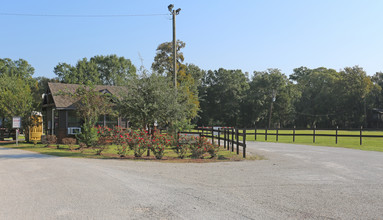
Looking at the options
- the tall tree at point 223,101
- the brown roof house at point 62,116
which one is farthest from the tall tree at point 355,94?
the brown roof house at point 62,116

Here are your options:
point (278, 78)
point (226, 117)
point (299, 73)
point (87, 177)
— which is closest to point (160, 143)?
point (87, 177)

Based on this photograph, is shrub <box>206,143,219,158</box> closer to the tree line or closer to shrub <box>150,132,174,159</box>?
shrub <box>150,132,174,159</box>

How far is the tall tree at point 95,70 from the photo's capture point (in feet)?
224

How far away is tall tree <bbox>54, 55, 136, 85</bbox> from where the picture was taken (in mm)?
68375

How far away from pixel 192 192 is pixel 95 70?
6845 cm

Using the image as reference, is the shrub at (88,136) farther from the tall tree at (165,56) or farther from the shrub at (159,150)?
the tall tree at (165,56)

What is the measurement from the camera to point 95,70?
71.2 metres

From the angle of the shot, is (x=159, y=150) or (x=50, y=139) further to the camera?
(x=50, y=139)

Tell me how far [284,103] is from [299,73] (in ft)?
103

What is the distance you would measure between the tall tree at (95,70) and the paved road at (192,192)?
179 ft

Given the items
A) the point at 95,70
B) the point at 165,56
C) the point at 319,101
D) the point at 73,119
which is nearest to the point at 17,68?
the point at 95,70

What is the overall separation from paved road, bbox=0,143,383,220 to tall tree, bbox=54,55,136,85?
54534 millimetres

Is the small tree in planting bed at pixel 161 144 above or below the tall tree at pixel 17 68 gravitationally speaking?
below

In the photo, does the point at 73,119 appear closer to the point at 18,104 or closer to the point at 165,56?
the point at 18,104
